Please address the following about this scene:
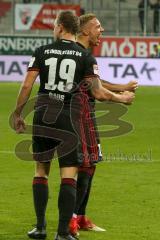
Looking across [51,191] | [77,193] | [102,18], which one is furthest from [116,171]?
[102,18]

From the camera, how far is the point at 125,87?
8008 millimetres

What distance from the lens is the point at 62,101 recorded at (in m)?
7.45

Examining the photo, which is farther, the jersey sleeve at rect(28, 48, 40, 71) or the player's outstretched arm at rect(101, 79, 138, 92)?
the player's outstretched arm at rect(101, 79, 138, 92)

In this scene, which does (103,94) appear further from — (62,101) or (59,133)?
(59,133)

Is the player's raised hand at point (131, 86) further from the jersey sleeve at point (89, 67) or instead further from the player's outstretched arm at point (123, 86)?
the jersey sleeve at point (89, 67)

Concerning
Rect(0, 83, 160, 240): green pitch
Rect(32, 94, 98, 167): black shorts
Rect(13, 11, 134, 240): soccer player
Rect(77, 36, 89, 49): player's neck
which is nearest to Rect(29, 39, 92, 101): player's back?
Rect(13, 11, 134, 240): soccer player

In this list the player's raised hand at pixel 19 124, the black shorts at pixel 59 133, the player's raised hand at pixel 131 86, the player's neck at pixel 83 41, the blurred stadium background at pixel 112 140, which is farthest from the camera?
the blurred stadium background at pixel 112 140

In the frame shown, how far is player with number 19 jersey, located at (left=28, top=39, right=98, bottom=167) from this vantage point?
24.1 ft

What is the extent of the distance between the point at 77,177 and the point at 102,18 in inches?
1269

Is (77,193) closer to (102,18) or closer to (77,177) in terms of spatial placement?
(77,177)

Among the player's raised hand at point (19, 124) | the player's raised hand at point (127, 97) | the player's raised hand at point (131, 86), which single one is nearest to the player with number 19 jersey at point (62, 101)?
the player's raised hand at point (19, 124)

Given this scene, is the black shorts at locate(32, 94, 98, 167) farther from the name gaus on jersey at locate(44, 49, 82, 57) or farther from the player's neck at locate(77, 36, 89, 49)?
the player's neck at locate(77, 36, 89, 49)

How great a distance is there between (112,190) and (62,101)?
3292 mm

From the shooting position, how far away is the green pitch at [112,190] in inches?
322
